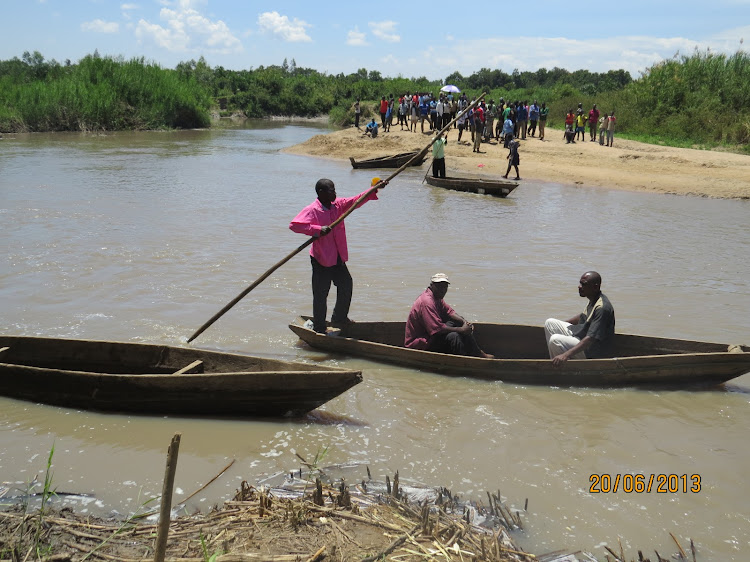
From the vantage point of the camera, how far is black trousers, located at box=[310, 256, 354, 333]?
20.4ft

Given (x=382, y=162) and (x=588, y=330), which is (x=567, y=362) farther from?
(x=382, y=162)

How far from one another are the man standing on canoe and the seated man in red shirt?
27.8 inches

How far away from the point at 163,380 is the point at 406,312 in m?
3.65

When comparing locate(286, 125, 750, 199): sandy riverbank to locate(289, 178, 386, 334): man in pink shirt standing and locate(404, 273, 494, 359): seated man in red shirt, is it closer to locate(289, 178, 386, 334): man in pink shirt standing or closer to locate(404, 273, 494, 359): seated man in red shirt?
locate(404, 273, 494, 359): seated man in red shirt

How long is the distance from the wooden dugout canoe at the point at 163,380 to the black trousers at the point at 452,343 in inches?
55.4

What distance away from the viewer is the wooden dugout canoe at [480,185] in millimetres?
15508

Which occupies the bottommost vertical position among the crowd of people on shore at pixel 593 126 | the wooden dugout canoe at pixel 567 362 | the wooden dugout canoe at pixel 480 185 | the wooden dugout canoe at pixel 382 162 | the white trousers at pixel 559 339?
the wooden dugout canoe at pixel 567 362

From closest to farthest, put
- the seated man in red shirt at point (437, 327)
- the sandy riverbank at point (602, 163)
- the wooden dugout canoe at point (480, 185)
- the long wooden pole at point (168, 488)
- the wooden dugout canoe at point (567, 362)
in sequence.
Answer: the long wooden pole at point (168, 488) → the wooden dugout canoe at point (567, 362) → the seated man in red shirt at point (437, 327) → the wooden dugout canoe at point (480, 185) → the sandy riverbank at point (602, 163)

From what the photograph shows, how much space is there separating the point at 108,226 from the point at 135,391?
27.1ft

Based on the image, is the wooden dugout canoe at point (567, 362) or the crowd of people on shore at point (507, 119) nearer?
the wooden dugout canoe at point (567, 362)

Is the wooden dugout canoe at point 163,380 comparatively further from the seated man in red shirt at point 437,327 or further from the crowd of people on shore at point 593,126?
the crowd of people on shore at point 593,126
